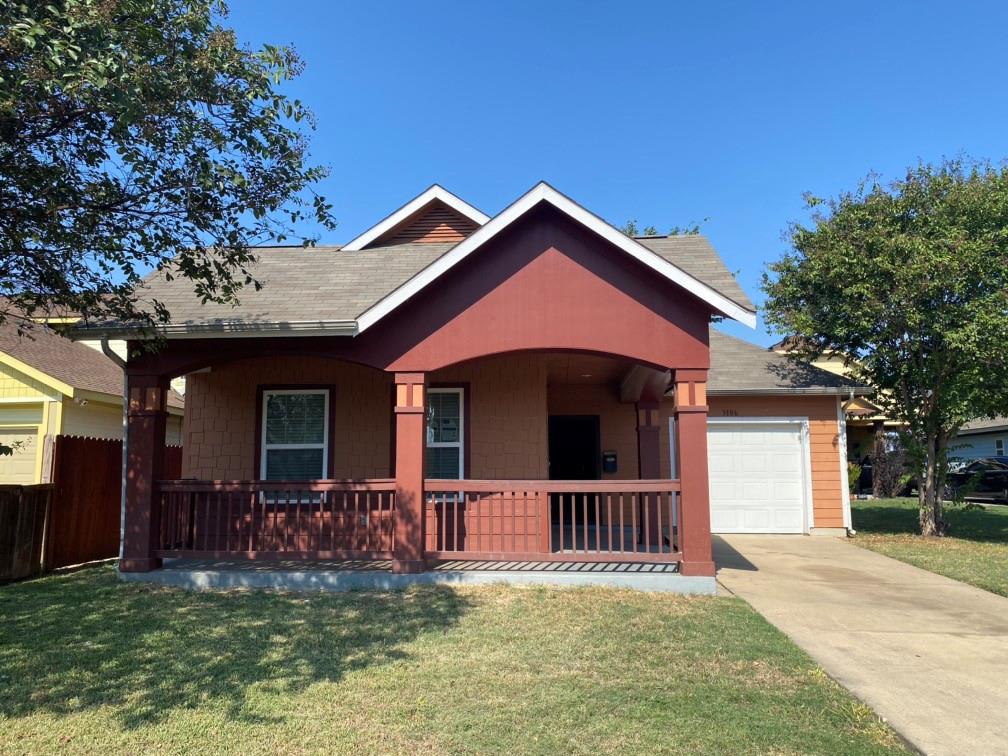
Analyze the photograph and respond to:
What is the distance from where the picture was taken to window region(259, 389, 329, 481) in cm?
1025

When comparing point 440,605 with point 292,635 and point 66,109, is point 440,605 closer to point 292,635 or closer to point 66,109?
point 292,635

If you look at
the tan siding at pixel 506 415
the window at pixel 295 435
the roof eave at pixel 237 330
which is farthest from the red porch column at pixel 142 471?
the tan siding at pixel 506 415

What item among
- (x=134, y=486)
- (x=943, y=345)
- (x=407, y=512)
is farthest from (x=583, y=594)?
(x=943, y=345)

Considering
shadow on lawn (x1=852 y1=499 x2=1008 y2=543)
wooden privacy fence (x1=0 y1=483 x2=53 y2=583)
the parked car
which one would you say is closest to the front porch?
wooden privacy fence (x1=0 y1=483 x2=53 y2=583)

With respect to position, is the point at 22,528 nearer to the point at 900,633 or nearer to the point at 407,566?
the point at 407,566

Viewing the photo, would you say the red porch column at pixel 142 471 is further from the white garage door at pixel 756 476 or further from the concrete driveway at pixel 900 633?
the white garage door at pixel 756 476

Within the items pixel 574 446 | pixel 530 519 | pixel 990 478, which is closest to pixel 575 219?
pixel 530 519

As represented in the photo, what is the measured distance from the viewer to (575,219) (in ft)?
27.4

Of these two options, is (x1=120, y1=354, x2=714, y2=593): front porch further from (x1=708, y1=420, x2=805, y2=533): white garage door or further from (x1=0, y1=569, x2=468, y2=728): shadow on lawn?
(x1=708, y1=420, x2=805, y2=533): white garage door

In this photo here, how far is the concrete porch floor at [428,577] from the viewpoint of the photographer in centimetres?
815

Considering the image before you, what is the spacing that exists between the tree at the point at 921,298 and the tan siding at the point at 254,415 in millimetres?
8267

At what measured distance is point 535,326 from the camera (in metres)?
8.49

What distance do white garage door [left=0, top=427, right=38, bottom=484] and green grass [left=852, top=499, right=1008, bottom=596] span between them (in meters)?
15.2

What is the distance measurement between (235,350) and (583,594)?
519 cm
